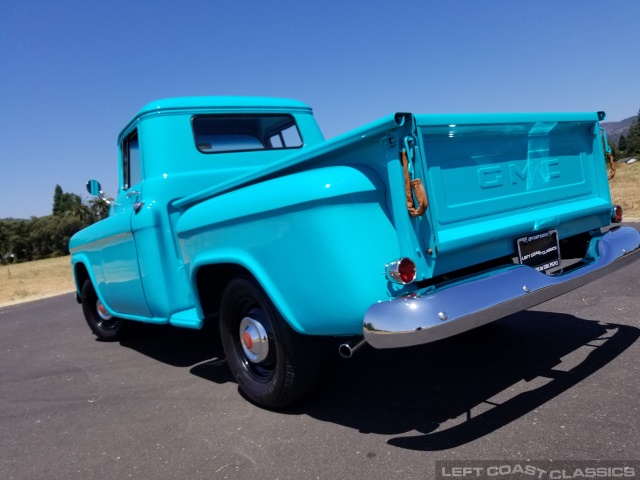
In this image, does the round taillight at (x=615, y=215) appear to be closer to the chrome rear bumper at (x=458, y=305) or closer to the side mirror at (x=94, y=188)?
the chrome rear bumper at (x=458, y=305)


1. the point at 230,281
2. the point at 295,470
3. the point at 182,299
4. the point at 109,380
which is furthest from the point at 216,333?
the point at 295,470

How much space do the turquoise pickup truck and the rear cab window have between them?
12 centimetres

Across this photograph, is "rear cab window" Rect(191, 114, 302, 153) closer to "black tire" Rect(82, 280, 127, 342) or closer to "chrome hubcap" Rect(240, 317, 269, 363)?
"chrome hubcap" Rect(240, 317, 269, 363)

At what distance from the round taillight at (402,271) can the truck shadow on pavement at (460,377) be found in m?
0.89

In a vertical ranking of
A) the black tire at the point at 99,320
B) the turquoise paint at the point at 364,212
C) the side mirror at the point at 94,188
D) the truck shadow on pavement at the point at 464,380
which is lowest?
the truck shadow on pavement at the point at 464,380

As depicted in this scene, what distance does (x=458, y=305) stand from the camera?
2502mm

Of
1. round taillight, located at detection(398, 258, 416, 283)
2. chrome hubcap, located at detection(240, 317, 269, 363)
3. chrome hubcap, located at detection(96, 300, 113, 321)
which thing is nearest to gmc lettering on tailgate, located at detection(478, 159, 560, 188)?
round taillight, located at detection(398, 258, 416, 283)

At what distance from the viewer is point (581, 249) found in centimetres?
395

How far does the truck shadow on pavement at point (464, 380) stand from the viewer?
3035 mm

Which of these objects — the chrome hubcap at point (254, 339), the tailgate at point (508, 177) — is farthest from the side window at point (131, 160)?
the tailgate at point (508, 177)

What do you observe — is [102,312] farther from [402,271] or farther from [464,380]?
[402,271]

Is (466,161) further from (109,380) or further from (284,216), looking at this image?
(109,380)

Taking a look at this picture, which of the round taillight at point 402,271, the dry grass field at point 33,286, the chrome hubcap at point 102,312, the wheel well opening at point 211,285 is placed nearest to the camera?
the round taillight at point 402,271

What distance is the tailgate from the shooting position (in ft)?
9.14
